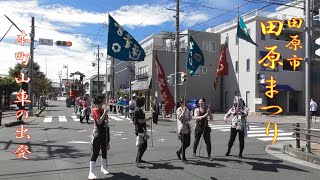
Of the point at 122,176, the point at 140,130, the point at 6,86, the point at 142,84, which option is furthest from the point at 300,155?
the point at 142,84

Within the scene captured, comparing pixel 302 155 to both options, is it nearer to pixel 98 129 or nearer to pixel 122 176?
pixel 122 176

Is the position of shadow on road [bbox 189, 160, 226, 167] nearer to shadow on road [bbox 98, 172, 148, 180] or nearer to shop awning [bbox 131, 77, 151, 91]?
shadow on road [bbox 98, 172, 148, 180]

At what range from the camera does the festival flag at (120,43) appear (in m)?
10.7

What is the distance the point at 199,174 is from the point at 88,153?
421cm

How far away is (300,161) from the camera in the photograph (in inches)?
407

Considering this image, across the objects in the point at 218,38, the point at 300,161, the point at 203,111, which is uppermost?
the point at 218,38

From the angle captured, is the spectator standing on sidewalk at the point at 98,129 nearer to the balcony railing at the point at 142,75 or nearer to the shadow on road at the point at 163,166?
the shadow on road at the point at 163,166

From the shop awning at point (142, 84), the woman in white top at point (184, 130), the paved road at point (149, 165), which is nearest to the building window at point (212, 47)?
the shop awning at point (142, 84)

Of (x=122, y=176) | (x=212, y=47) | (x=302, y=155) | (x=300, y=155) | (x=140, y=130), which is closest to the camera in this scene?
(x=122, y=176)

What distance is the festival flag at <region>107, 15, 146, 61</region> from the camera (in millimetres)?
10711

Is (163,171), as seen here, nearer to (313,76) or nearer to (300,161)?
(300,161)

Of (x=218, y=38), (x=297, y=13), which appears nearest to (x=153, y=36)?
(x=218, y=38)

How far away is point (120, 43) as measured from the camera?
11.1 m

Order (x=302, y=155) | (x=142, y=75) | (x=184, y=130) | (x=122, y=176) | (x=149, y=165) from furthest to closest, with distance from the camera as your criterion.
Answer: (x=142, y=75) → (x=302, y=155) → (x=184, y=130) → (x=149, y=165) → (x=122, y=176)
